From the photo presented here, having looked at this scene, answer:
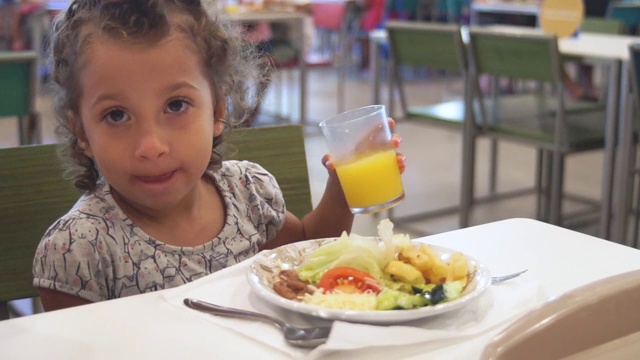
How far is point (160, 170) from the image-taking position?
1.10 meters

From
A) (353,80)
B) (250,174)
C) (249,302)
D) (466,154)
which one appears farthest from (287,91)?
(249,302)

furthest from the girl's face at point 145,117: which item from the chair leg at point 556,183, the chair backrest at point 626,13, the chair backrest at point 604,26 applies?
the chair backrest at point 626,13

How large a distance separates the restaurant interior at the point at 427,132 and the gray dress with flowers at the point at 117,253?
24 centimetres

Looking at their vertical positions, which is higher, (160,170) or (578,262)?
(160,170)

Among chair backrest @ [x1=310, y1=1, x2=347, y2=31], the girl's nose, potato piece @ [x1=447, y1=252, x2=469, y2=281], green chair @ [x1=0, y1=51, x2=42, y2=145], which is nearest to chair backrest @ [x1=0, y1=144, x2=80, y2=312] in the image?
the girl's nose

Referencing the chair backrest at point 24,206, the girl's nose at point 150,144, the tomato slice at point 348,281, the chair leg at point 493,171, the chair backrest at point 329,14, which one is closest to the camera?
the tomato slice at point 348,281

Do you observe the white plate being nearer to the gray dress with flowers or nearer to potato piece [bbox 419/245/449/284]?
potato piece [bbox 419/245/449/284]

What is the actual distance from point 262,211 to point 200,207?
5.2 inches

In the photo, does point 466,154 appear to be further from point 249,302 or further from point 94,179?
point 249,302

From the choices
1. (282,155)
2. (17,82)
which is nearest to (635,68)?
(282,155)

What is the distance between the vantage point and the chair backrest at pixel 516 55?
2.81 meters

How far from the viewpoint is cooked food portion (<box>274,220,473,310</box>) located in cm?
86

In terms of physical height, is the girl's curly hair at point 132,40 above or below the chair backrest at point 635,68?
above

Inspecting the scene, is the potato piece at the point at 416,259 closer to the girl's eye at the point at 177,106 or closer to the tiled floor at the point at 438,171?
the girl's eye at the point at 177,106
